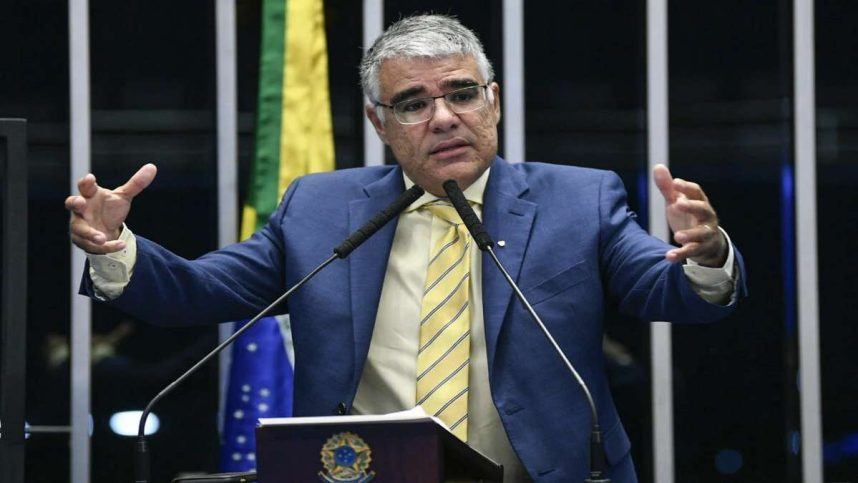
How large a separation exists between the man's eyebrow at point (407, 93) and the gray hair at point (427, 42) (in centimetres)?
7

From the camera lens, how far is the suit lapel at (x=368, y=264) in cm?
281

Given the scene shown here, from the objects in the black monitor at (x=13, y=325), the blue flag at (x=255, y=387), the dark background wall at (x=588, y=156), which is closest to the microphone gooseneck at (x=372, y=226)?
the black monitor at (x=13, y=325)

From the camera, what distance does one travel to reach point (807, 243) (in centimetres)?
480

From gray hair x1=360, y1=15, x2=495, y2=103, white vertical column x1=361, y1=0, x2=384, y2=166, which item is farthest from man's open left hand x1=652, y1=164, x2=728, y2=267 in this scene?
white vertical column x1=361, y1=0, x2=384, y2=166

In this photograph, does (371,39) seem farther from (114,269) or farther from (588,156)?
(114,269)

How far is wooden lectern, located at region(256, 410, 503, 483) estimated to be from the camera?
2.09 m

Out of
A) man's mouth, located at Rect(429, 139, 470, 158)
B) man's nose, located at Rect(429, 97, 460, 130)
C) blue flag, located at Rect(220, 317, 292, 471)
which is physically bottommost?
blue flag, located at Rect(220, 317, 292, 471)

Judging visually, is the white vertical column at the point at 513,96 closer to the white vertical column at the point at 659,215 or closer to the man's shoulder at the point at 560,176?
the white vertical column at the point at 659,215

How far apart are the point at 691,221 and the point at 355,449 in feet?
2.35

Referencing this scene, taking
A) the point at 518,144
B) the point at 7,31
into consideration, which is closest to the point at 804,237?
the point at 518,144

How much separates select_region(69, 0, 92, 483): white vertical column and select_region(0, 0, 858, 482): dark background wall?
1.3 inches

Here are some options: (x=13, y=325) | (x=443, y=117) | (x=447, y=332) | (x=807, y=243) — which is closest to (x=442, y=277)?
(x=447, y=332)

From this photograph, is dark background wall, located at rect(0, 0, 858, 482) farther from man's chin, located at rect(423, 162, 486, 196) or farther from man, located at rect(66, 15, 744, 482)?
man's chin, located at rect(423, 162, 486, 196)

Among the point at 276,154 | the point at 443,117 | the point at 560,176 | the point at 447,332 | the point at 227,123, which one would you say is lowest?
the point at 447,332
